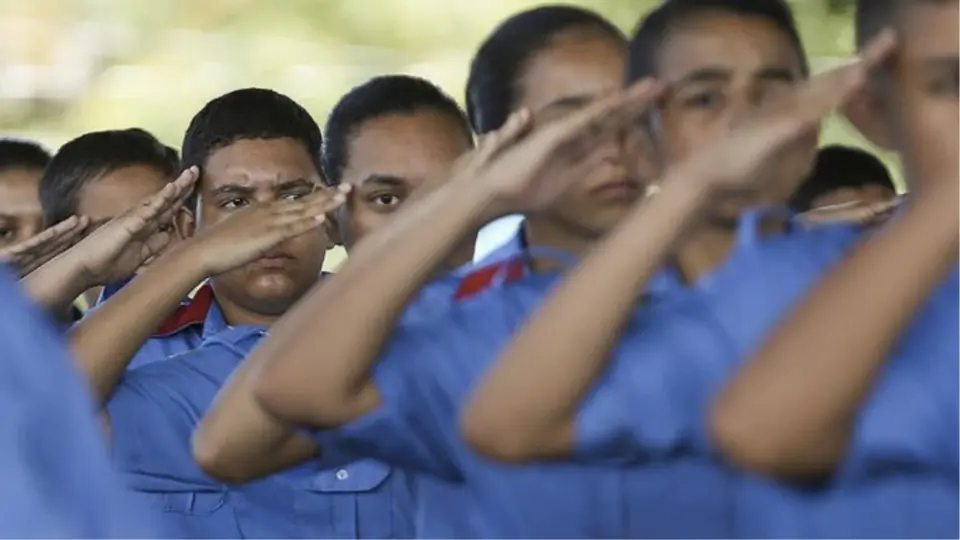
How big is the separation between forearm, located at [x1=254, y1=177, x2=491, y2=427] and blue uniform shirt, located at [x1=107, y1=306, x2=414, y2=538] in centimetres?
64

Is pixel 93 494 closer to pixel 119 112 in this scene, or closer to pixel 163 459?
pixel 163 459

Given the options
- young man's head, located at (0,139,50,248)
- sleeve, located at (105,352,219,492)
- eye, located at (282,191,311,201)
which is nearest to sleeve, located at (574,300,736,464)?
sleeve, located at (105,352,219,492)

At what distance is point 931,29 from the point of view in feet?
4.71

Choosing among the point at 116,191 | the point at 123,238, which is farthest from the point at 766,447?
the point at 116,191

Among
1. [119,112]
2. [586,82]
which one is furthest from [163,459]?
[119,112]

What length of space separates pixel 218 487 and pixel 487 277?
528mm

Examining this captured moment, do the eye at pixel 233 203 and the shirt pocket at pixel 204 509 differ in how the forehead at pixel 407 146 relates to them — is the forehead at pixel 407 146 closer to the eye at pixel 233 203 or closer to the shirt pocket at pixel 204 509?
the eye at pixel 233 203

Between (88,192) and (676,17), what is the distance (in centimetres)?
136

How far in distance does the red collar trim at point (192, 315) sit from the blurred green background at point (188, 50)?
2468mm

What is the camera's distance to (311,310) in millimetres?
1756

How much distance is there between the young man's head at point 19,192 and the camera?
10.9 ft

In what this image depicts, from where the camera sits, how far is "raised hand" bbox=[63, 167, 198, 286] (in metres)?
2.46

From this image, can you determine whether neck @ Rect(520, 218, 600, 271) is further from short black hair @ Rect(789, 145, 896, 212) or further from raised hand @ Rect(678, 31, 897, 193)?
short black hair @ Rect(789, 145, 896, 212)

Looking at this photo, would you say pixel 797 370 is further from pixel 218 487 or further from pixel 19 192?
pixel 19 192
